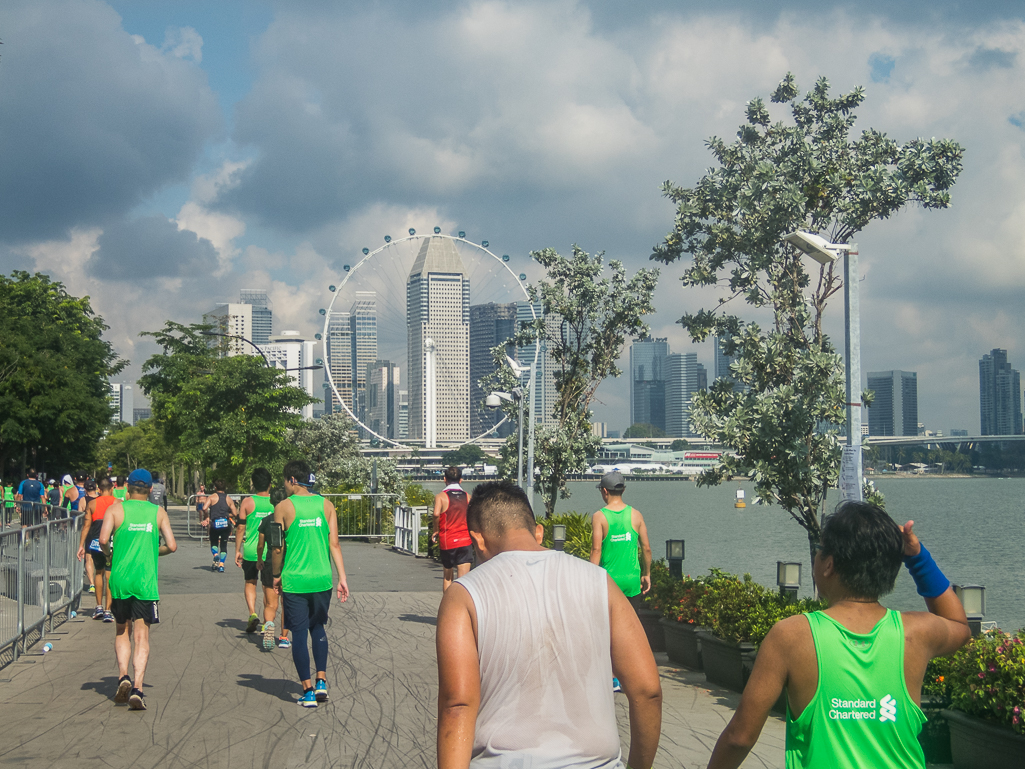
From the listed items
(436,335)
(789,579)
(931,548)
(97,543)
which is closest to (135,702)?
(97,543)

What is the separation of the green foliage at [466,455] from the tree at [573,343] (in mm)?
Result: 38225

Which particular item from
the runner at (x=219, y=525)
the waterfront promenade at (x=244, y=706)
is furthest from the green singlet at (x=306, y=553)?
the runner at (x=219, y=525)

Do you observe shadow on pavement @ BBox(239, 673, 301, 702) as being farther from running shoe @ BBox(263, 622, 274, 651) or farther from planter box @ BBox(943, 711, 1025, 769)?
planter box @ BBox(943, 711, 1025, 769)

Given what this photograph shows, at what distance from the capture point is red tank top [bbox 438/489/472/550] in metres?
11.8

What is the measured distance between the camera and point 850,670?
9.75 feet

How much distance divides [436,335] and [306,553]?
49.7 meters

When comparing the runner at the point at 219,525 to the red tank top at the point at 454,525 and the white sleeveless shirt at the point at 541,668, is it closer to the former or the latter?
the red tank top at the point at 454,525

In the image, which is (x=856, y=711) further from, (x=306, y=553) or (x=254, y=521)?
(x=254, y=521)

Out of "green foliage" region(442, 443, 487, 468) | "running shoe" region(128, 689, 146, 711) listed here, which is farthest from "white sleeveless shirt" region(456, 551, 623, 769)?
"green foliage" region(442, 443, 487, 468)

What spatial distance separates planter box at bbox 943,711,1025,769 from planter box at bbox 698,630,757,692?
7.16 feet

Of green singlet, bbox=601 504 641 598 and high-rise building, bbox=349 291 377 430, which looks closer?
green singlet, bbox=601 504 641 598

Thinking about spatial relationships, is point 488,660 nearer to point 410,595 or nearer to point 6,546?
point 6,546

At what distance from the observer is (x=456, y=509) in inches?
465

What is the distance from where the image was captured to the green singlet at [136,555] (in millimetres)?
7969
